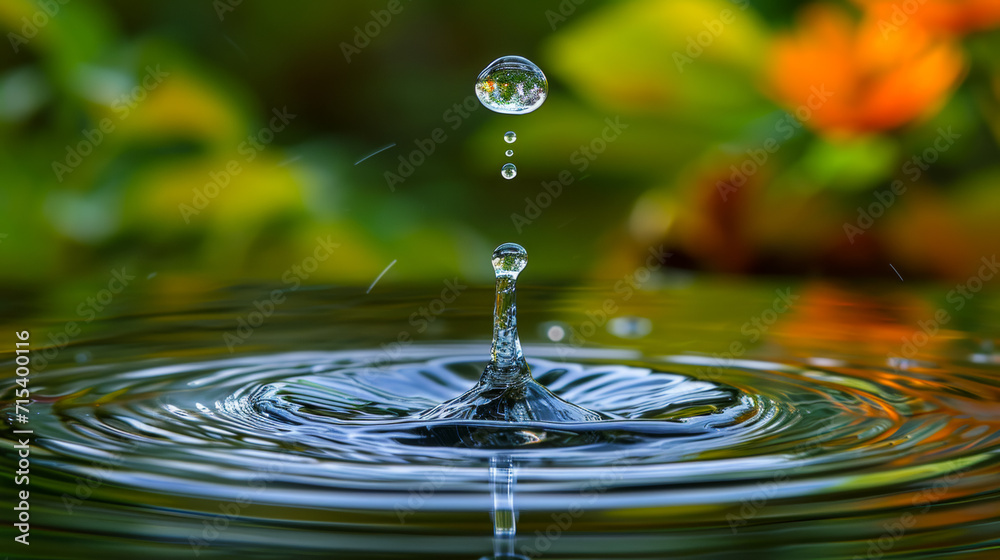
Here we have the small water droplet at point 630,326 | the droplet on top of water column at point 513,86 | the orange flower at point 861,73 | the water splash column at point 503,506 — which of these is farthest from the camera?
the orange flower at point 861,73

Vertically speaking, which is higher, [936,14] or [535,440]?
[936,14]

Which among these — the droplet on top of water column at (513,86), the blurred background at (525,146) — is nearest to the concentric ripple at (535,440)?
the droplet on top of water column at (513,86)

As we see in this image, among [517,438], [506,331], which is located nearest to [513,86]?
[506,331]

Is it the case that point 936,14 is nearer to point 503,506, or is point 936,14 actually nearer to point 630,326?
point 630,326

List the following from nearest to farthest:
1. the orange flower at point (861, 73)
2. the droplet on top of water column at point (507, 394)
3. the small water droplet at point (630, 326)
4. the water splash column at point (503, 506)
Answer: the water splash column at point (503, 506), the droplet on top of water column at point (507, 394), the small water droplet at point (630, 326), the orange flower at point (861, 73)

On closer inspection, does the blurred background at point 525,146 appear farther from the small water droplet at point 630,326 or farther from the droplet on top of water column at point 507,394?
the droplet on top of water column at point 507,394

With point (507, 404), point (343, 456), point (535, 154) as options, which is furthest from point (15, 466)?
point (535, 154)
